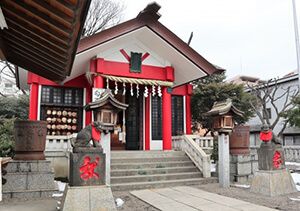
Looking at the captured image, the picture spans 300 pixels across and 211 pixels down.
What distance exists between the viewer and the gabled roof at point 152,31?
1052 centimetres

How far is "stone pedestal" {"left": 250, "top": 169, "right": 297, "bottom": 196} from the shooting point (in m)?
7.47

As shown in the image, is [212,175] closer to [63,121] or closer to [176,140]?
[176,140]

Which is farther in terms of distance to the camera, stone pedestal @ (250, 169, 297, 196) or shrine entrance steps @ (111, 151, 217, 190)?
shrine entrance steps @ (111, 151, 217, 190)

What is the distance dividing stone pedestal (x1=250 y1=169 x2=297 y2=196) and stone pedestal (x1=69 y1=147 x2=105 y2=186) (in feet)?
15.4

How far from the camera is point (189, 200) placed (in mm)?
6820

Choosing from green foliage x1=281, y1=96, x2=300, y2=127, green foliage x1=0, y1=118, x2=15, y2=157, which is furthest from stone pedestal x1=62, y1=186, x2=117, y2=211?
green foliage x1=281, y1=96, x2=300, y2=127

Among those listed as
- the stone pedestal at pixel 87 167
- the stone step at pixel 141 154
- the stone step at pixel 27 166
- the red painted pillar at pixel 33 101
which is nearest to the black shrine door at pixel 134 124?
the stone step at pixel 141 154

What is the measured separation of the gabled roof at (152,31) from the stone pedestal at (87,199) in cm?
619

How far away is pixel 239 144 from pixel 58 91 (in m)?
8.34

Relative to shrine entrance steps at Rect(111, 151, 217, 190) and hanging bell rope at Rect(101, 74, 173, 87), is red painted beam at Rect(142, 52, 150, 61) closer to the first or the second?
hanging bell rope at Rect(101, 74, 173, 87)

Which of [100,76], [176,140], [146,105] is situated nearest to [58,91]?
[100,76]

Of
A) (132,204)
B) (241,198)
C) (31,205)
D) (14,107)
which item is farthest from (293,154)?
(14,107)

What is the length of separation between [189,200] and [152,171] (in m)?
2.67

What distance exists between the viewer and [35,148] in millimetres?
7828
